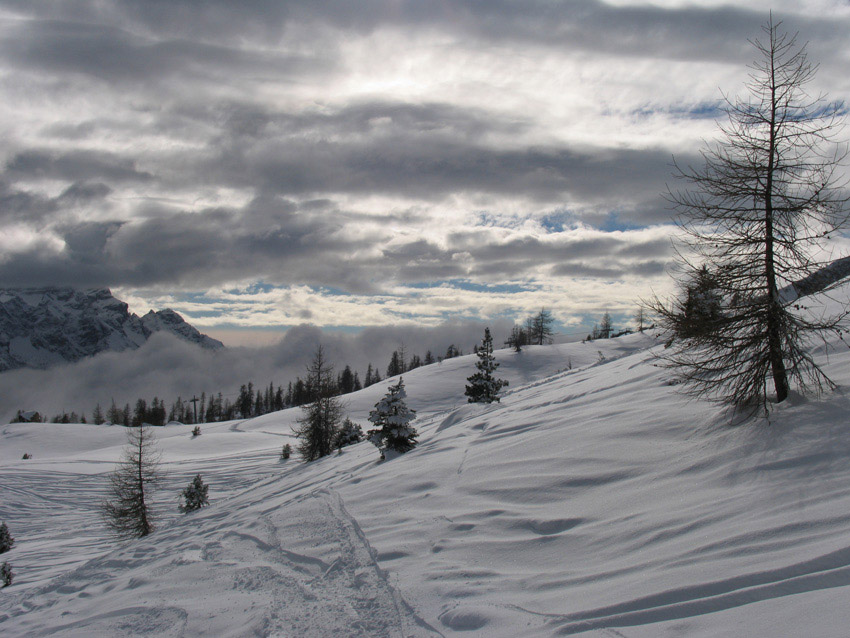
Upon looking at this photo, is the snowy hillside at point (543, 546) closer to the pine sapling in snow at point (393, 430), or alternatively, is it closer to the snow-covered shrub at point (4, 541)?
the pine sapling in snow at point (393, 430)

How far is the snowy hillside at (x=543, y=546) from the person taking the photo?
463 centimetres

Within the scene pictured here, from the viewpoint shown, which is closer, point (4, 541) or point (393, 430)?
point (393, 430)

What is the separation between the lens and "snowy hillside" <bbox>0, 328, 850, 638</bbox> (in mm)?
4629

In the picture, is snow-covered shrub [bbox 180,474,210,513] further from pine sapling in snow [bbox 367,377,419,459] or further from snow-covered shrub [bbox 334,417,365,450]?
pine sapling in snow [bbox 367,377,419,459]

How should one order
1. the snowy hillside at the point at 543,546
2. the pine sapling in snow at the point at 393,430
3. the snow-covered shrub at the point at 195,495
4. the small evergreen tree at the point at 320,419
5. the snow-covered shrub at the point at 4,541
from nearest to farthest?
the snowy hillside at the point at 543,546 → the pine sapling in snow at the point at 393,430 → the snow-covered shrub at the point at 4,541 → the snow-covered shrub at the point at 195,495 → the small evergreen tree at the point at 320,419

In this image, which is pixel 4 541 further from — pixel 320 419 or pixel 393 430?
pixel 393 430

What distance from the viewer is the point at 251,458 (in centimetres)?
4384

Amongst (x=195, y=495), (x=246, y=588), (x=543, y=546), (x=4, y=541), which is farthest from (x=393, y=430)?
(x=4, y=541)

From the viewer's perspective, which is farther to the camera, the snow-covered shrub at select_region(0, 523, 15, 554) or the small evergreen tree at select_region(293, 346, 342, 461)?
the small evergreen tree at select_region(293, 346, 342, 461)

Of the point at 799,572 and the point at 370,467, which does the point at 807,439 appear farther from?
the point at 370,467

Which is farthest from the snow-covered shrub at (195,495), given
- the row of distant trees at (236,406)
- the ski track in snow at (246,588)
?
the row of distant trees at (236,406)

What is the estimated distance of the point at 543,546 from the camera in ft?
22.1

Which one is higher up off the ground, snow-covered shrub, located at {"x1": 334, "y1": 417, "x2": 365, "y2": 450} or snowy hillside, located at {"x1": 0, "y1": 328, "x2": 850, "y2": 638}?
snowy hillside, located at {"x1": 0, "y1": 328, "x2": 850, "y2": 638}

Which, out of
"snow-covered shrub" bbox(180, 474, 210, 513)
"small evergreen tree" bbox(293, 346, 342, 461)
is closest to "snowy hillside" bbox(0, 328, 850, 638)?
"snow-covered shrub" bbox(180, 474, 210, 513)
